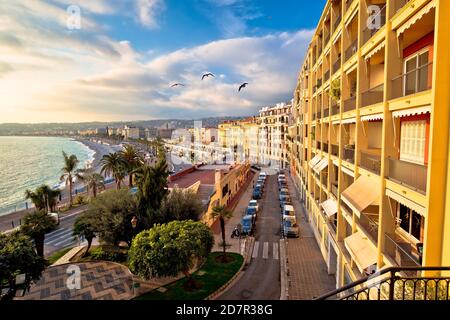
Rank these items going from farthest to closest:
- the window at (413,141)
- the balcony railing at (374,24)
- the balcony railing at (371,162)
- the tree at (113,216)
→ the tree at (113,216) → the balcony railing at (371,162) → the balcony railing at (374,24) → the window at (413,141)

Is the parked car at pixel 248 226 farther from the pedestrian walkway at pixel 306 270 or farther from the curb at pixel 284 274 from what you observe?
the pedestrian walkway at pixel 306 270

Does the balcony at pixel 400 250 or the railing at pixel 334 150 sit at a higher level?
the railing at pixel 334 150

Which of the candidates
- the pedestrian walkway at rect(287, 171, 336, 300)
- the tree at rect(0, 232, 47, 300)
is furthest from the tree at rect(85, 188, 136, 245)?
the pedestrian walkway at rect(287, 171, 336, 300)

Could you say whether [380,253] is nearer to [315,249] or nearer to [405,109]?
[405,109]

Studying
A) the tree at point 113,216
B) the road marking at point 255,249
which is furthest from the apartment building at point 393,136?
the tree at point 113,216

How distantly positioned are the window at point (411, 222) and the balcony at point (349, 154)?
4.04 metres

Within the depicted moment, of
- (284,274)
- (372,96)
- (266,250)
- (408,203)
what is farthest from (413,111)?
(266,250)

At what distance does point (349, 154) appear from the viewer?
16.0m

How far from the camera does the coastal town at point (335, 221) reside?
750 cm

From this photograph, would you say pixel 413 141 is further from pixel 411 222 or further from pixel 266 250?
pixel 266 250

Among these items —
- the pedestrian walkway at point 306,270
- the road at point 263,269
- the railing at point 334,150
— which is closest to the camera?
the road at point 263,269

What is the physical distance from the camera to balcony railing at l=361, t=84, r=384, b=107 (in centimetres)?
1190
